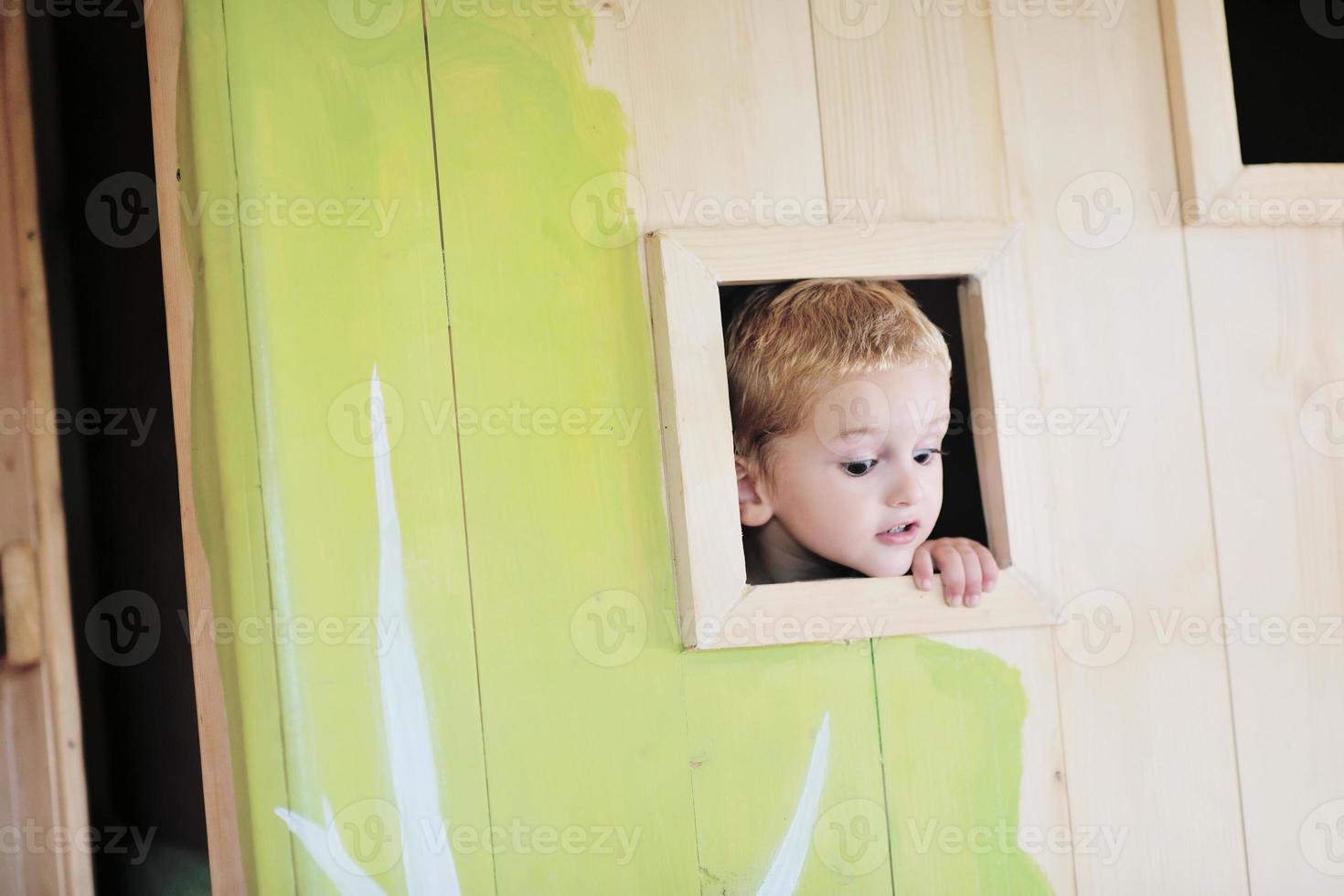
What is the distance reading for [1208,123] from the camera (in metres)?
1.08

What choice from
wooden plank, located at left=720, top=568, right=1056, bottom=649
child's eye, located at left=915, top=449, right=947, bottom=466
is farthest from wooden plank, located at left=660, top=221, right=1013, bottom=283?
wooden plank, located at left=720, top=568, right=1056, bottom=649

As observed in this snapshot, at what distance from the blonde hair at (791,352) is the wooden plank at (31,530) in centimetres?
65

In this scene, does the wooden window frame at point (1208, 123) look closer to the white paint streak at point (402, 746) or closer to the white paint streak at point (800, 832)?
the white paint streak at point (800, 832)

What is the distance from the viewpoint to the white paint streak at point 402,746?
35.7 inches

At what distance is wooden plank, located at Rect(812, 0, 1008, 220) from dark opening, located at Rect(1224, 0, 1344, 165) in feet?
1.18

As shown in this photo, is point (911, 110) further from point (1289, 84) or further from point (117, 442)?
point (117, 442)

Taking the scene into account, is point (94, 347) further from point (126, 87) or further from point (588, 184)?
point (588, 184)

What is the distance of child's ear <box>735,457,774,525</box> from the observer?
100cm

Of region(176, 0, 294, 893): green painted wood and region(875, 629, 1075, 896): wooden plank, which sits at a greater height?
region(176, 0, 294, 893): green painted wood

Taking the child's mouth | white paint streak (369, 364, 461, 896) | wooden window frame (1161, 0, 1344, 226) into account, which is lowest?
white paint streak (369, 364, 461, 896)

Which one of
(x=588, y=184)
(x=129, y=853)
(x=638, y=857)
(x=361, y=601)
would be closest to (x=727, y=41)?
(x=588, y=184)

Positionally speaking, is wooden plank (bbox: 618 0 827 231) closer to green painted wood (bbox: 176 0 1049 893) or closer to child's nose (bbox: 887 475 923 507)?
green painted wood (bbox: 176 0 1049 893)

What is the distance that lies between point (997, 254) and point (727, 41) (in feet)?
0.95

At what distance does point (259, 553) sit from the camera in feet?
3.00
